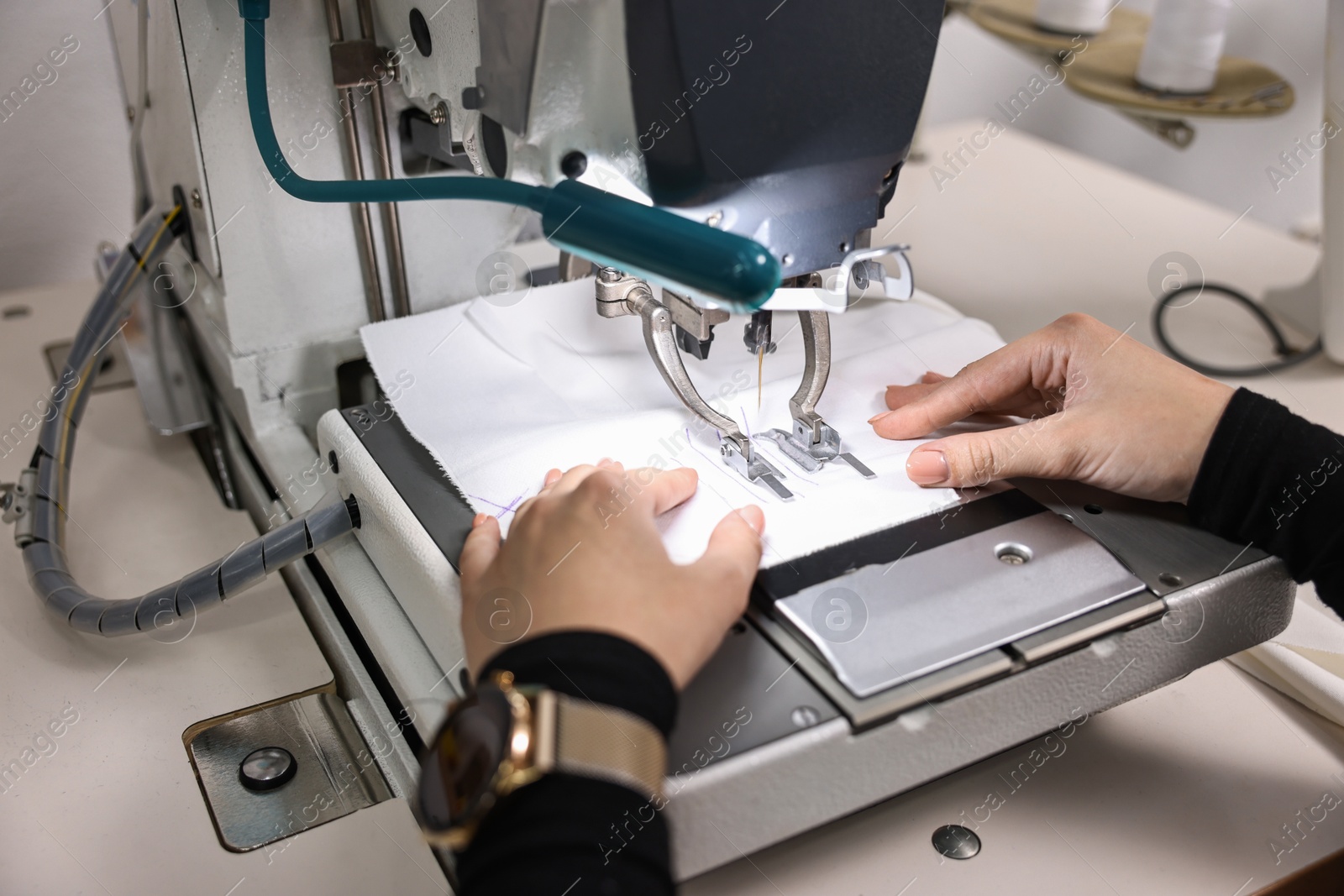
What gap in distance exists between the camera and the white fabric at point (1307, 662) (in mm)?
832

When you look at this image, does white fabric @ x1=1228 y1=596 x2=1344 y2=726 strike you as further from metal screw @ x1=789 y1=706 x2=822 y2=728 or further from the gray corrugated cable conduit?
the gray corrugated cable conduit

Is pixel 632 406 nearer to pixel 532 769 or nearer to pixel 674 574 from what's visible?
pixel 674 574

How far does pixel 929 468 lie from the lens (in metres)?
0.78

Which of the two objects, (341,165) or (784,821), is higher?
(341,165)

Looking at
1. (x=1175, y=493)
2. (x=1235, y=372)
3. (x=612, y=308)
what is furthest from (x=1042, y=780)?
(x=1235, y=372)

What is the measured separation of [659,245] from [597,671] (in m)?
0.24

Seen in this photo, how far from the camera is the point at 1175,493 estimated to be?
2.62 ft

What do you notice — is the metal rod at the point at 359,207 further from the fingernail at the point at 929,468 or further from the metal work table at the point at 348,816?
the fingernail at the point at 929,468

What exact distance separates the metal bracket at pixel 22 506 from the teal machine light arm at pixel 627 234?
437mm

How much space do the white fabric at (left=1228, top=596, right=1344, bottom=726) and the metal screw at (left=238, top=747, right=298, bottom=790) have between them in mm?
793

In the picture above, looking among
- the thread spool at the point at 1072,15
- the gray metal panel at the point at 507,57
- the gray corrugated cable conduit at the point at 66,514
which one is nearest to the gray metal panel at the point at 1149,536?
the gray metal panel at the point at 507,57

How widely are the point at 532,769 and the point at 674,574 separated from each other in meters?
0.16

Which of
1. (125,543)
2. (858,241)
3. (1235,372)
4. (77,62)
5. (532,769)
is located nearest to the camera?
(532,769)

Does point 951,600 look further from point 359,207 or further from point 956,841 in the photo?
point 359,207
